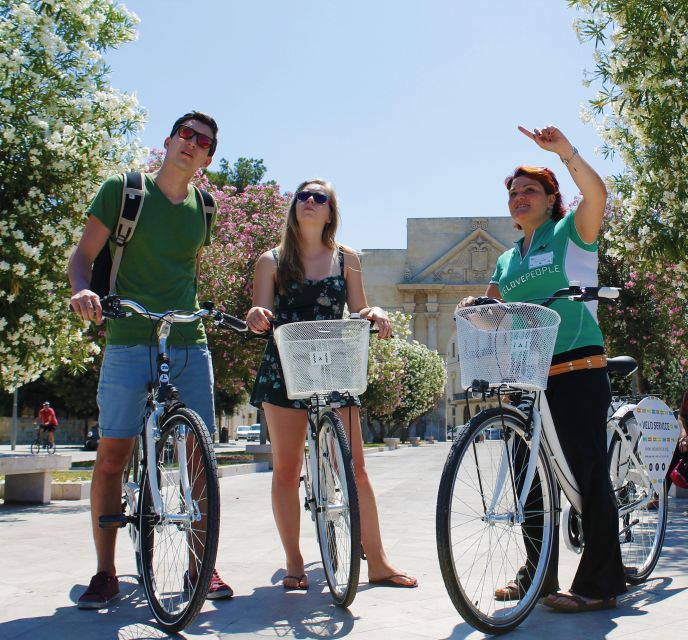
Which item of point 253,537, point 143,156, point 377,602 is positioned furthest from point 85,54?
point 377,602

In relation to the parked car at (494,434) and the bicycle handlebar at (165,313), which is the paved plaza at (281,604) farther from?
the bicycle handlebar at (165,313)

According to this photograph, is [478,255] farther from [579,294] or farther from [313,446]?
[579,294]

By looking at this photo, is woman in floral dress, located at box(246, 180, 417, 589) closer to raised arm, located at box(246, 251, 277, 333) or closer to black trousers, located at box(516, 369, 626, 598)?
raised arm, located at box(246, 251, 277, 333)

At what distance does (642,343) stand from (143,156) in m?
17.6

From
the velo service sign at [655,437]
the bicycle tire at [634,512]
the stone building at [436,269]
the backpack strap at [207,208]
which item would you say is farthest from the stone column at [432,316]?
the backpack strap at [207,208]

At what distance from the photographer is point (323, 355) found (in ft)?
13.2

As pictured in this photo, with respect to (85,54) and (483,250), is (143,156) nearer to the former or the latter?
(85,54)

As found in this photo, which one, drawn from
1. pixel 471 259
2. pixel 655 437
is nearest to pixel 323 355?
pixel 655 437

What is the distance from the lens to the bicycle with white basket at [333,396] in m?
3.97

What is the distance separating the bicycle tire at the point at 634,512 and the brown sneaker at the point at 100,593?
257 centimetres

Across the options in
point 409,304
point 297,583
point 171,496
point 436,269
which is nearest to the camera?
point 171,496

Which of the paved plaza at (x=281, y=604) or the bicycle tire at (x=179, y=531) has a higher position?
the bicycle tire at (x=179, y=531)

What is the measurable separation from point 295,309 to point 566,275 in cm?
142

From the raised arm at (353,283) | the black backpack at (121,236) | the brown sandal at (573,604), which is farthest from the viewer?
the raised arm at (353,283)
